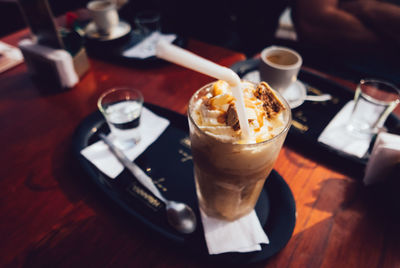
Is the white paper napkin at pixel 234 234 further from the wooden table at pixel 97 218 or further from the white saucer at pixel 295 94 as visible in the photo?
A: the white saucer at pixel 295 94

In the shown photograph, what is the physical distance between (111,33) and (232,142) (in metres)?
1.43

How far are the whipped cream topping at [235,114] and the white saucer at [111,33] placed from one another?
118 centimetres

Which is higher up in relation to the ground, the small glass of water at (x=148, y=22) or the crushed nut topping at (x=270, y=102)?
the crushed nut topping at (x=270, y=102)


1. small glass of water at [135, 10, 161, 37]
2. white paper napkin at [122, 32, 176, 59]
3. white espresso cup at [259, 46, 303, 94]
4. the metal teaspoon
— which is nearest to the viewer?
the metal teaspoon

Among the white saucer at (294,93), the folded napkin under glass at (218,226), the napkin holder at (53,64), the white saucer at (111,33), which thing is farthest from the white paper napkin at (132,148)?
the white saucer at (111,33)

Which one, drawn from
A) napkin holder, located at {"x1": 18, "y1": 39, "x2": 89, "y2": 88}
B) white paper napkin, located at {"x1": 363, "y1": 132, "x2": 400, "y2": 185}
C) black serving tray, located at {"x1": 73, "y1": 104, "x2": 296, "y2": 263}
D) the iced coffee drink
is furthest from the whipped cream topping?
napkin holder, located at {"x1": 18, "y1": 39, "x2": 89, "y2": 88}

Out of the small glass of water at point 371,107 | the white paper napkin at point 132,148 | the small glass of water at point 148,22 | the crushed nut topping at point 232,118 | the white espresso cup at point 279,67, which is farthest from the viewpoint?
the small glass of water at point 148,22

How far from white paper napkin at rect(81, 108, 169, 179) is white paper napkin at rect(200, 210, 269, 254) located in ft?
1.21

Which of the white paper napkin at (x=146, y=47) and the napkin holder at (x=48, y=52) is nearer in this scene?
the napkin holder at (x=48, y=52)

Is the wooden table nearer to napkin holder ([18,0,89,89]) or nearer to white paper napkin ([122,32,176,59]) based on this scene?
napkin holder ([18,0,89,89])

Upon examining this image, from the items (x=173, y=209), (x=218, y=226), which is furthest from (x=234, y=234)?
(x=173, y=209)

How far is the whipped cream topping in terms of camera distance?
656 millimetres

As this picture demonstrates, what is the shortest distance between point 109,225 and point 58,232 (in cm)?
16

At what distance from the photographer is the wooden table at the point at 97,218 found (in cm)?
73
